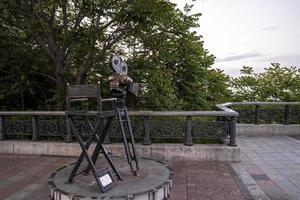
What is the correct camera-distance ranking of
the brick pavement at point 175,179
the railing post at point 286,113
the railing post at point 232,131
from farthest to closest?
the railing post at point 286,113, the railing post at point 232,131, the brick pavement at point 175,179

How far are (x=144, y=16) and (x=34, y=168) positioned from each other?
392cm

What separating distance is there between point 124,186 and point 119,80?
5.45ft

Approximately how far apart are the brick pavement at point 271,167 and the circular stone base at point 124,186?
1.48 metres

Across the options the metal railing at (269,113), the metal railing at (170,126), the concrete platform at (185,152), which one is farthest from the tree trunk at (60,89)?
the metal railing at (269,113)

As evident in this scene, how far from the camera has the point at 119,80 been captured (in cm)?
503

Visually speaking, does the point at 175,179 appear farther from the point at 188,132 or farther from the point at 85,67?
the point at 85,67

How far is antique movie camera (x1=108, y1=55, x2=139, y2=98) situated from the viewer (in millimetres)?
4992

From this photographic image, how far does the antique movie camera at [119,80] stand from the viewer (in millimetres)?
4992

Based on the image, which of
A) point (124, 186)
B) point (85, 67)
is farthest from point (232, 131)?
point (85, 67)

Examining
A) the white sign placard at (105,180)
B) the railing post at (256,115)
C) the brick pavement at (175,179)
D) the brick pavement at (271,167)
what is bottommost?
the brick pavement at (175,179)

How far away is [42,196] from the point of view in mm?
4965

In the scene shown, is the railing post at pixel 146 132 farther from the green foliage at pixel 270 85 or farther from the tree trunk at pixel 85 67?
the green foliage at pixel 270 85

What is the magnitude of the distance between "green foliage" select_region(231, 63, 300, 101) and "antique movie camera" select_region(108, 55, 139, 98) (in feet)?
26.3

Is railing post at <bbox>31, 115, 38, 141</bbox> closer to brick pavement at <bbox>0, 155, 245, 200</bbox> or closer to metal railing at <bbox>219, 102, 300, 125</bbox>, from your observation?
brick pavement at <bbox>0, 155, 245, 200</bbox>
